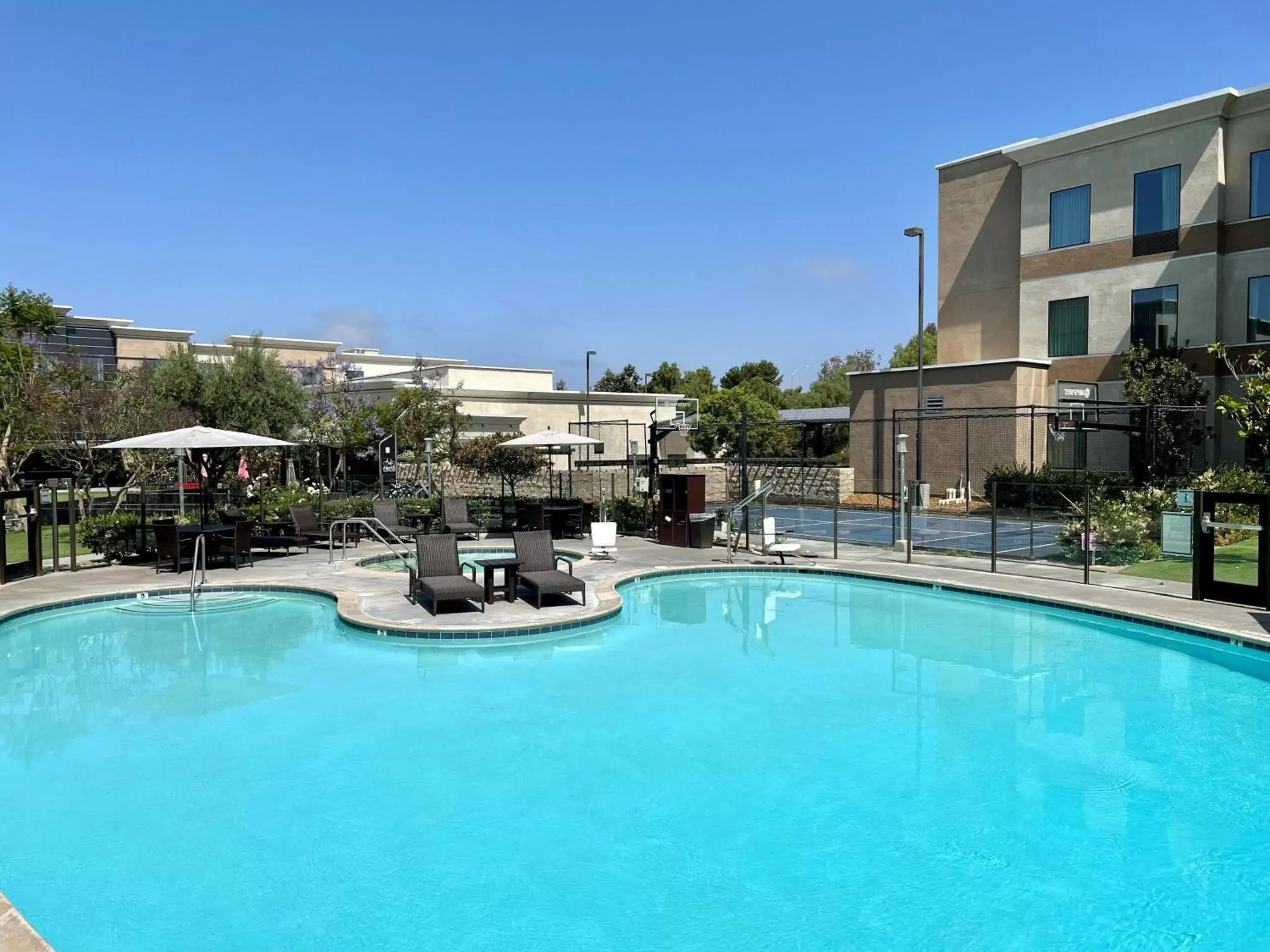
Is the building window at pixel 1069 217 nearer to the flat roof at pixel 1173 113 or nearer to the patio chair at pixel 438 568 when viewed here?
the flat roof at pixel 1173 113

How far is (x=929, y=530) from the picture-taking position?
68.8ft

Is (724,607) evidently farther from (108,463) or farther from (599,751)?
(108,463)

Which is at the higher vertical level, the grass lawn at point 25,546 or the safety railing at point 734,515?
the safety railing at point 734,515

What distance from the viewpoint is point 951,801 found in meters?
6.52

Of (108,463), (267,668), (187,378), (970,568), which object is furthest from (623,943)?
(108,463)

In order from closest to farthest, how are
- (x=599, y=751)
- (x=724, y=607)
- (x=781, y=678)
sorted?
(x=599, y=751) < (x=781, y=678) < (x=724, y=607)

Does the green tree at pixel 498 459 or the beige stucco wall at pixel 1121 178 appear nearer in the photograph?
the beige stucco wall at pixel 1121 178

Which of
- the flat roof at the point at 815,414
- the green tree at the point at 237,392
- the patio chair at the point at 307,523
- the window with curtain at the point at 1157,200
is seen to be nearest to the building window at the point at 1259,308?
the window with curtain at the point at 1157,200

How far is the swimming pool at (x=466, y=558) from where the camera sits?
1605 cm

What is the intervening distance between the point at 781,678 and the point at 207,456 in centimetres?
1494

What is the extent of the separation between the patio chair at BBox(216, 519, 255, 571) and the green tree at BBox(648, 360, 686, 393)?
60703mm

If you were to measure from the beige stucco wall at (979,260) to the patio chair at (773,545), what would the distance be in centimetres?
1824

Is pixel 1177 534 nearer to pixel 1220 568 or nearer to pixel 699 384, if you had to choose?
pixel 1220 568

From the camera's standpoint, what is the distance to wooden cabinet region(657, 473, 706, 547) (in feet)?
61.1
